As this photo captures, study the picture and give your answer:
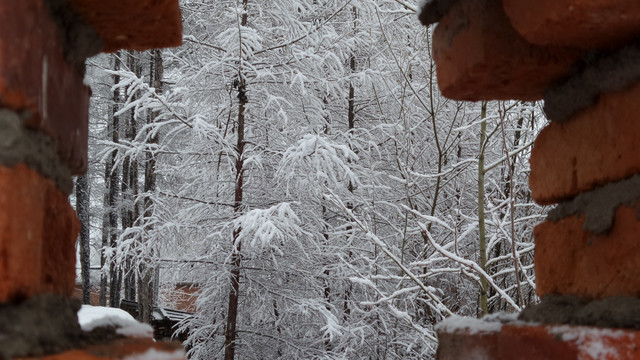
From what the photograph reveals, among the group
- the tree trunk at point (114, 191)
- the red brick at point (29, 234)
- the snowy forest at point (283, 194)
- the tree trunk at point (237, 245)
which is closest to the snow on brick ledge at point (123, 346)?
the red brick at point (29, 234)

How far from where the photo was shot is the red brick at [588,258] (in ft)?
→ 3.29

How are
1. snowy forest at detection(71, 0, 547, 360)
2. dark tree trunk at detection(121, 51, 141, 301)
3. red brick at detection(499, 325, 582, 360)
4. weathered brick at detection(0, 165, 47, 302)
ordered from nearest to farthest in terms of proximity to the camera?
weathered brick at detection(0, 165, 47, 302) < red brick at detection(499, 325, 582, 360) < snowy forest at detection(71, 0, 547, 360) < dark tree trunk at detection(121, 51, 141, 301)

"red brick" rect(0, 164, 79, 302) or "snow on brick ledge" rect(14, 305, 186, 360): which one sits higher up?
"red brick" rect(0, 164, 79, 302)

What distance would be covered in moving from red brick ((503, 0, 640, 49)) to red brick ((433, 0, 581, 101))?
7 cm

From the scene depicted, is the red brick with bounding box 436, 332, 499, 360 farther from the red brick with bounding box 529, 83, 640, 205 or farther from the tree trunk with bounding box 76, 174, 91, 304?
the tree trunk with bounding box 76, 174, 91, 304

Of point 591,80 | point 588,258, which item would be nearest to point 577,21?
point 591,80

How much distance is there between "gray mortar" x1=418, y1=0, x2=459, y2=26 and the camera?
4.29 ft

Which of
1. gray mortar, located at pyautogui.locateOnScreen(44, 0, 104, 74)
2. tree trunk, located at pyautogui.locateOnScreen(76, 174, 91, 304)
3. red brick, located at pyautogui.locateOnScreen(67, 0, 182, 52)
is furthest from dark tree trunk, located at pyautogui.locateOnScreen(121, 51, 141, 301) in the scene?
gray mortar, located at pyautogui.locateOnScreen(44, 0, 104, 74)

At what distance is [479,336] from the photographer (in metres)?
1.24

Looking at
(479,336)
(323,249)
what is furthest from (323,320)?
(479,336)

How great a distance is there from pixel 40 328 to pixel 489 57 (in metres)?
0.93

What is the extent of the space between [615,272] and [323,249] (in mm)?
5833

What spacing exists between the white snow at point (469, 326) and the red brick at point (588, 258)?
0.45ft

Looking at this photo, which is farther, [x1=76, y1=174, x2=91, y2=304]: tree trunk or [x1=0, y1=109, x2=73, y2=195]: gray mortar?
[x1=76, y1=174, x2=91, y2=304]: tree trunk
